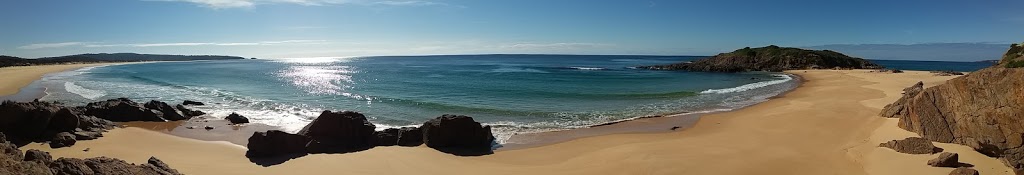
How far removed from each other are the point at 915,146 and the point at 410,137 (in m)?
11.5

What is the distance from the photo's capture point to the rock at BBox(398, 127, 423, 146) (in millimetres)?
14211

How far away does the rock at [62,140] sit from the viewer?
43.6 ft

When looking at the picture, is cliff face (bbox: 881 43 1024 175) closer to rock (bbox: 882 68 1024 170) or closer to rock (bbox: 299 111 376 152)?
rock (bbox: 882 68 1024 170)

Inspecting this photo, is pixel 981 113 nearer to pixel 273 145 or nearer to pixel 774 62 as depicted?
pixel 273 145

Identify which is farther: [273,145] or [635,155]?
[273,145]

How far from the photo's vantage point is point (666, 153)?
12.4m

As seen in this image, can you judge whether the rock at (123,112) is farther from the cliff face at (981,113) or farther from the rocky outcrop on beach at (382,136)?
the cliff face at (981,113)

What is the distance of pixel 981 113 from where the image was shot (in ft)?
32.8

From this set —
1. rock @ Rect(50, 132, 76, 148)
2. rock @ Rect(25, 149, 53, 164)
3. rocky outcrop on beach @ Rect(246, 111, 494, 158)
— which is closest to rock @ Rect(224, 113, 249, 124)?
rock @ Rect(50, 132, 76, 148)

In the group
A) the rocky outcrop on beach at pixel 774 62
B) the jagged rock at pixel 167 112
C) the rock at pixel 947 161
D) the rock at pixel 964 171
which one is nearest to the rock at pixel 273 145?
the jagged rock at pixel 167 112

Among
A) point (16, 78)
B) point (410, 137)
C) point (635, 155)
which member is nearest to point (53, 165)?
point (410, 137)

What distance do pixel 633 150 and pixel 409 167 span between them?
5.31 m

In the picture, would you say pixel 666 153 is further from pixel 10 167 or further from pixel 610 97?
pixel 610 97

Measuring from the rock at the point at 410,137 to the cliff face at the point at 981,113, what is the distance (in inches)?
474
